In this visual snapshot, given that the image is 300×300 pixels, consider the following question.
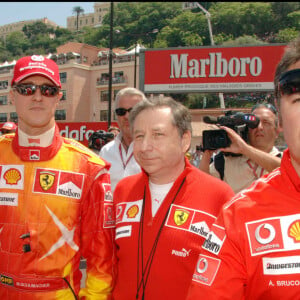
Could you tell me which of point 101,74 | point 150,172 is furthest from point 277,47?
point 101,74

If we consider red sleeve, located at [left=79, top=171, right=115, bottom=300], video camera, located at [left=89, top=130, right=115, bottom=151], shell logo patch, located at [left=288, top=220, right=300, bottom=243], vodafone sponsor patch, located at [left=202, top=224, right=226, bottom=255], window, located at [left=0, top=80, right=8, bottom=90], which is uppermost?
window, located at [left=0, top=80, right=8, bottom=90]

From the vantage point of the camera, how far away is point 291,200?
1204 millimetres

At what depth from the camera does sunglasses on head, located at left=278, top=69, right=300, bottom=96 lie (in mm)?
1166

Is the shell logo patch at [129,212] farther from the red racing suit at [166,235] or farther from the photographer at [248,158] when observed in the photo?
the photographer at [248,158]

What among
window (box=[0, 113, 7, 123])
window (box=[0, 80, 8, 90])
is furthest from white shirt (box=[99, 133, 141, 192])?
window (box=[0, 80, 8, 90])

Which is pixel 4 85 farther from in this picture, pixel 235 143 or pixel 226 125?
pixel 235 143

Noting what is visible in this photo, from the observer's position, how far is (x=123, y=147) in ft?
10.9

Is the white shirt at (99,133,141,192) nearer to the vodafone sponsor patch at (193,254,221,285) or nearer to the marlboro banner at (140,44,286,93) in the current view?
the vodafone sponsor patch at (193,254,221,285)

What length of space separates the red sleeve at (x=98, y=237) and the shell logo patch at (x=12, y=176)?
363 millimetres

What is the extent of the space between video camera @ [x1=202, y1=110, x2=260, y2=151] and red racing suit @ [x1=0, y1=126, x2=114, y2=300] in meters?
0.99

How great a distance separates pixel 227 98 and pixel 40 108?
115 ft

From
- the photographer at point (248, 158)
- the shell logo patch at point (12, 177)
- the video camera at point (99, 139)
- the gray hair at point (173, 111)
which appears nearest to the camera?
the shell logo patch at point (12, 177)

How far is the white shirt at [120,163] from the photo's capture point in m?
3.18

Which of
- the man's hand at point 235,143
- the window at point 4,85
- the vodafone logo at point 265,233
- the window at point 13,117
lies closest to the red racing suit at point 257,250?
the vodafone logo at point 265,233
